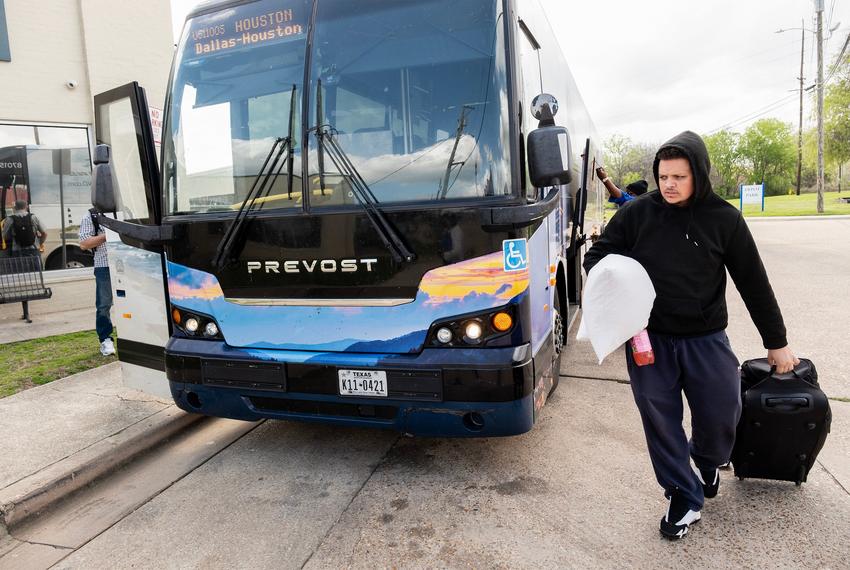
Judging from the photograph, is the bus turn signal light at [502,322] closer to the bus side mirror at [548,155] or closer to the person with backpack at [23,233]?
the bus side mirror at [548,155]

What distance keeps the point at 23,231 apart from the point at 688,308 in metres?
9.93

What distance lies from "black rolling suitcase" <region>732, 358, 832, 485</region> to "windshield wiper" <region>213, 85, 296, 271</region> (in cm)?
273

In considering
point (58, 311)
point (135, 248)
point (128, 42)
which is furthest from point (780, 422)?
point (128, 42)

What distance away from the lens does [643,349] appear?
2.73 meters

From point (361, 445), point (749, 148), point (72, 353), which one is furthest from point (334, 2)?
point (749, 148)

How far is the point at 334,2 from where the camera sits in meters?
3.36

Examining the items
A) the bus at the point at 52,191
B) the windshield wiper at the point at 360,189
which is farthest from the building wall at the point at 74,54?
the windshield wiper at the point at 360,189

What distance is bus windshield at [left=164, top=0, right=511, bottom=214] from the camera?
310 cm

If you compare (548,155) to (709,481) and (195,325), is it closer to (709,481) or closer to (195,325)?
(709,481)

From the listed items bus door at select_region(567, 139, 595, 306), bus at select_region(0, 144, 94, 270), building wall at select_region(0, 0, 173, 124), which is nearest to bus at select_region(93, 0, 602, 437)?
bus door at select_region(567, 139, 595, 306)

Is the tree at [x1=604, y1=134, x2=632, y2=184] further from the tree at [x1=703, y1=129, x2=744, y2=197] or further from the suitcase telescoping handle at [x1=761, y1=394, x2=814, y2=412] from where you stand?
the suitcase telescoping handle at [x1=761, y1=394, x2=814, y2=412]

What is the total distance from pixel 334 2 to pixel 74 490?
3.35 metres

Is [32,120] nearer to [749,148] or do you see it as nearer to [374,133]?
[374,133]

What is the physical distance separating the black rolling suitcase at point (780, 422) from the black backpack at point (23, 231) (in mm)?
9974
